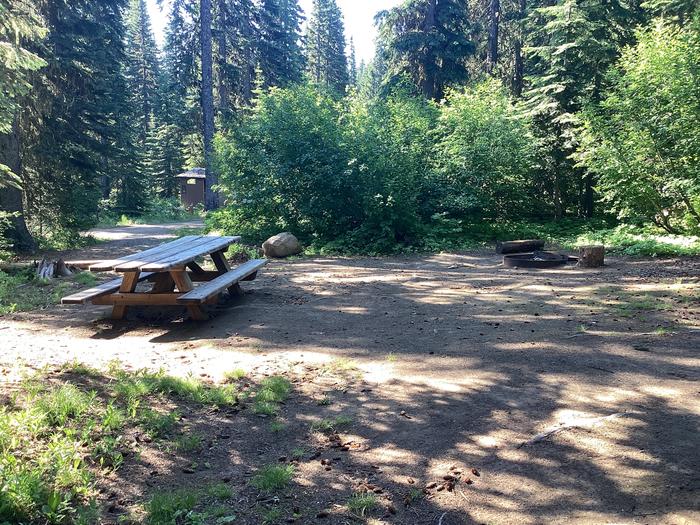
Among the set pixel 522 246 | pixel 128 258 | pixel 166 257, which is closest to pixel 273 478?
pixel 166 257

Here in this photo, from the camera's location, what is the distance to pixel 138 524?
108 inches

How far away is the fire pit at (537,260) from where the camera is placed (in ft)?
36.3

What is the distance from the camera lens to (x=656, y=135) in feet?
38.5

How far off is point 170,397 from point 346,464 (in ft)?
5.92

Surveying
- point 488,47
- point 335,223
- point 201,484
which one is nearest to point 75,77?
point 335,223

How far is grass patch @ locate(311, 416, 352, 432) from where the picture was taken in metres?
3.98

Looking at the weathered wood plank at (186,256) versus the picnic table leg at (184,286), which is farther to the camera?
the picnic table leg at (184,286)

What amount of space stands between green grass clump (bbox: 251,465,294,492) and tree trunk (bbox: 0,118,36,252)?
43.4ft

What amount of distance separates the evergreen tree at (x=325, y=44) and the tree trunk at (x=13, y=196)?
1792 inches

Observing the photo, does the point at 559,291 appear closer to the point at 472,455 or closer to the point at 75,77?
the point at 472,455

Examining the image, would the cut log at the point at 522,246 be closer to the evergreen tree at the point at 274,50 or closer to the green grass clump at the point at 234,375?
the green grass clump at the point at 234,375

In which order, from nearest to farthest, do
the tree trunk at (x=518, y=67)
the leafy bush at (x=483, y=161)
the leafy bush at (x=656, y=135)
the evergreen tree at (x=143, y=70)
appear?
the leafy bush at (x=656, y=135)
the leafy bush at (x=483, y=161)
the tree trunk at (x=518, y=67)
the evergreen tree at (x=143, y=70)

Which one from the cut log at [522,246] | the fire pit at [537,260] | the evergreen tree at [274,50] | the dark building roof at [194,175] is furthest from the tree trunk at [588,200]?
the dark building roof at [194,175]

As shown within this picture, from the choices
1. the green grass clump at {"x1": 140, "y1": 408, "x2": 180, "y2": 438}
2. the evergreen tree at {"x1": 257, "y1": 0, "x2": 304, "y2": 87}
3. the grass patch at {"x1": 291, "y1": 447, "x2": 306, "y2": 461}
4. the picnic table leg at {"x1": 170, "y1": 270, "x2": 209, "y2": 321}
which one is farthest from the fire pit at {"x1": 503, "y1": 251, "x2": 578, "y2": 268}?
the evergreen tree at {"x1": 257, "y1": 0, "x2": 304, "y2": 87}
